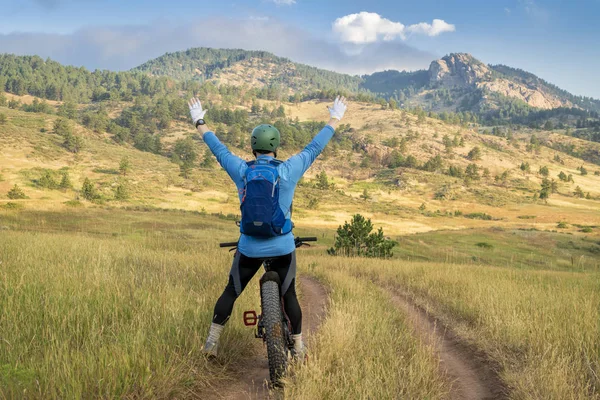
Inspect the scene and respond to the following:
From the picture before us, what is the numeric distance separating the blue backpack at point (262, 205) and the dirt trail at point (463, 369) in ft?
8.02

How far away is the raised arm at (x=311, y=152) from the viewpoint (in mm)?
4094

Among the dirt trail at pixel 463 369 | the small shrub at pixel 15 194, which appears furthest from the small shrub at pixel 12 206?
the dirt trail at pixel 463 369

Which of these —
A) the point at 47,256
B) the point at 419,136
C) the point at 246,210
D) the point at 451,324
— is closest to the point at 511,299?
the point at 451,324

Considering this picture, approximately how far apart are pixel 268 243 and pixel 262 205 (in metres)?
0.47

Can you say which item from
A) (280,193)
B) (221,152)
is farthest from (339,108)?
(221,152)

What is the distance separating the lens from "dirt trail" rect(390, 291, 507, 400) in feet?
14.3

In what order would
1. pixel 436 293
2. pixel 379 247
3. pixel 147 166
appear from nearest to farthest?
pixel 436 293, pixel 379 247, pixel 147 166

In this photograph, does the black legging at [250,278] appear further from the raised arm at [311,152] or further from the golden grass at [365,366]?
the raised arm at [311,152]

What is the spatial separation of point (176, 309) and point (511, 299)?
632 cm

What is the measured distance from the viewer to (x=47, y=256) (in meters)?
8.19

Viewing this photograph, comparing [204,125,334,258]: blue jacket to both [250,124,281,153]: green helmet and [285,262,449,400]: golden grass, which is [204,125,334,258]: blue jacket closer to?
[250,124,281,153]: green helmet

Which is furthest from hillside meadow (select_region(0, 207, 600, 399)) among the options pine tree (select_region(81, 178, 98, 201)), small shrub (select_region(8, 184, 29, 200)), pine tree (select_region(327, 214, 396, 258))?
pine tree (select_region(81, 178, 98, 201))

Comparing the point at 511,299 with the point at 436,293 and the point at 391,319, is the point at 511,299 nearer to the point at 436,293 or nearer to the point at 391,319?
the point at 436,293

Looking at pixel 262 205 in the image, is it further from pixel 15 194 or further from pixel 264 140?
pixel 15 194
